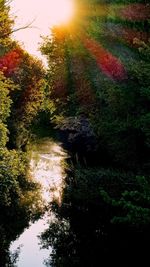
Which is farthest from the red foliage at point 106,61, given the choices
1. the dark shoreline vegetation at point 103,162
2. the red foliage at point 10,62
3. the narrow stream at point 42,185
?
the red foliage at point 10,62

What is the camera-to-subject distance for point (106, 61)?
2808 centimetres

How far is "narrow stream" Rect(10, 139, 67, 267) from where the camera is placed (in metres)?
18.3

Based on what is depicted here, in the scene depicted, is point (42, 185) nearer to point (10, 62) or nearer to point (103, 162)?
point (103, 162)

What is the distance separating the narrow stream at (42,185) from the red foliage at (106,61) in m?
6.82

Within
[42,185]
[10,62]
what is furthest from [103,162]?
[10,62]

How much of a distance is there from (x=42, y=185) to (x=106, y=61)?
320 inches

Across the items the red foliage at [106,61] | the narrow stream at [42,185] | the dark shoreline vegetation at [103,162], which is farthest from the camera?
the red foliage at [106,61]

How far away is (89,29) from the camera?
31328mm

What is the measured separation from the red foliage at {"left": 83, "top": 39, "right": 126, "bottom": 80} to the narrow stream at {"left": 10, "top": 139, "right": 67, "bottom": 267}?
6.82 meters

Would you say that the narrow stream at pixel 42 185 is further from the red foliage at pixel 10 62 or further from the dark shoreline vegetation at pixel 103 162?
the red foliage at pixel 10 62

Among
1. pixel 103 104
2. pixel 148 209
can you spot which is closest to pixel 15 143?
pixel 103 104

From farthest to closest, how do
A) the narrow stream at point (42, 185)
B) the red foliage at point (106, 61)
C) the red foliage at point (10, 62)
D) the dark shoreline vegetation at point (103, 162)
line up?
the red foliage at point (10, 62)
the red foliage at point (106, 61)
the narrow stream at point (42, 185)
the dark shoreline vegetation at point (103, 162)

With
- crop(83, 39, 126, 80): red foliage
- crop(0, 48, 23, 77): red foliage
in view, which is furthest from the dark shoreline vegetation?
crop(0, 48, 23, 77): red foliage

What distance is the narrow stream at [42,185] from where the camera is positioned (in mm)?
18275
